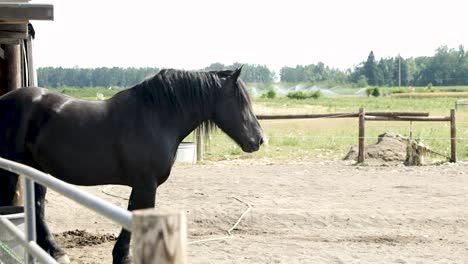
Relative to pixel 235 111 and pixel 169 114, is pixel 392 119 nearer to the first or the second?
pixel 235 111

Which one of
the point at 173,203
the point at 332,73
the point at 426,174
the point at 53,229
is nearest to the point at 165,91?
the point at 53,229

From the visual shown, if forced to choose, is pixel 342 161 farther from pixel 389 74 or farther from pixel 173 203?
pixel 389 74

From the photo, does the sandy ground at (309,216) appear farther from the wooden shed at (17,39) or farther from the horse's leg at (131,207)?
the wooden shed at (17,39)

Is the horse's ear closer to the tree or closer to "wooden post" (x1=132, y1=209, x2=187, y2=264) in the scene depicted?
"wooden post" (x1=132, y1=209, x2=187, y2=264)

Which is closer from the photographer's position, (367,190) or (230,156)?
(367,190)

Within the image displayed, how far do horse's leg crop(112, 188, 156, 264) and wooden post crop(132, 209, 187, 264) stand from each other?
3523 millimetres

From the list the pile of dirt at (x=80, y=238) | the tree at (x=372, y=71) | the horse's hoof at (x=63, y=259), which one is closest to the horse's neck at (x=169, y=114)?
the horse's hoof at (x=63, y=259)

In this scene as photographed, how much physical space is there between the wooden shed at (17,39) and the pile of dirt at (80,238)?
1.74 m

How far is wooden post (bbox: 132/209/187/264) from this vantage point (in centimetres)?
146

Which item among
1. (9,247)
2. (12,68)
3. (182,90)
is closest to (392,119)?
(12,68)

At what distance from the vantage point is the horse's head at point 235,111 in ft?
17.3

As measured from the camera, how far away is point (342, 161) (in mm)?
13508

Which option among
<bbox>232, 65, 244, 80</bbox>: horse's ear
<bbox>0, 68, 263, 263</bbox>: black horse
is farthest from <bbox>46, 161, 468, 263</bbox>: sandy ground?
<bbox>232, 65, 244, 80</bbox>: horse's ear

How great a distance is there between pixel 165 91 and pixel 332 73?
497 ft
